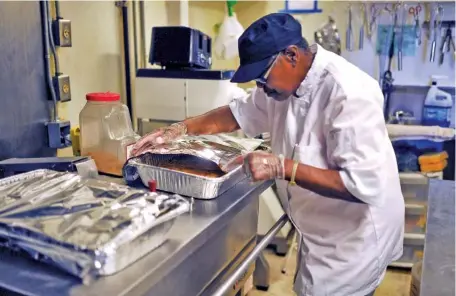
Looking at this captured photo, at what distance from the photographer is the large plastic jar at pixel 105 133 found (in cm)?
155

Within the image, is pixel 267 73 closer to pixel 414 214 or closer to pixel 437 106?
pixel 414 214

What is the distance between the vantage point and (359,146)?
1.18 metres

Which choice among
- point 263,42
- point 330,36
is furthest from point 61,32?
point 330,36

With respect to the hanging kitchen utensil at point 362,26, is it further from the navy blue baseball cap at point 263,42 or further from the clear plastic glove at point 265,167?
the clear plastic glove at point 265,167

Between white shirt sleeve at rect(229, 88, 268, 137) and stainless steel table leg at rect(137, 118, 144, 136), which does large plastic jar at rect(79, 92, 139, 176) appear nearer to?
white shirt sleeve at rect(229, 88, 268, 137)

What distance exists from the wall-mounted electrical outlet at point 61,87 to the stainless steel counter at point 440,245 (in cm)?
145

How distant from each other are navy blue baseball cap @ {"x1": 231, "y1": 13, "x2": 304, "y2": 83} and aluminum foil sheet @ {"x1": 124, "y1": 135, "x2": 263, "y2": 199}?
0.28 metres

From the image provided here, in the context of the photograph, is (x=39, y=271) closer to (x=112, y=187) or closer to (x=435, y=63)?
(x=112, y=187)

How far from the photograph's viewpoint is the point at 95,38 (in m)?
2.29

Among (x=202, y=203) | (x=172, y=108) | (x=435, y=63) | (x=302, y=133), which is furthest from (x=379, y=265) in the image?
(x=435, y=63)

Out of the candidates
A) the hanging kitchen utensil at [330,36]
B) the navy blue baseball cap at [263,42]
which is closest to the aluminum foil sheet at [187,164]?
the navy blue baseball cap at [263,42]

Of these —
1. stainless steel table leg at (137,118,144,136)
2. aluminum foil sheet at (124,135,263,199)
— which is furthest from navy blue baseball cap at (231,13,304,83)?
stainless steel table leg at (137,118,144,136)

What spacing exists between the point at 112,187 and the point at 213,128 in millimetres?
626

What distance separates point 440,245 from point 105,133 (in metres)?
1.19
